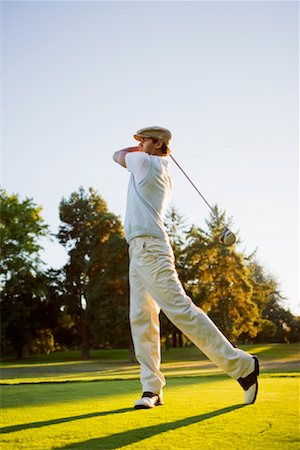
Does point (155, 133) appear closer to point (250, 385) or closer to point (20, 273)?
point (250, 385)

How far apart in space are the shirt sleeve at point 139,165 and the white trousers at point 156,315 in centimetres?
55

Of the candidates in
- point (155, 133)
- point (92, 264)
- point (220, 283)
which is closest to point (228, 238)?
point (155, 133)

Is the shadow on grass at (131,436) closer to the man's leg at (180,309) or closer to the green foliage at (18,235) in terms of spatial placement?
the man's leg at (180,309)

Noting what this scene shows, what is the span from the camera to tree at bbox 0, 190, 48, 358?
37.4 meters

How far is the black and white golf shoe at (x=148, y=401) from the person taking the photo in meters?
3.73

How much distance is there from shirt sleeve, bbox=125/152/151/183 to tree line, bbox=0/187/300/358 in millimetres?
31012

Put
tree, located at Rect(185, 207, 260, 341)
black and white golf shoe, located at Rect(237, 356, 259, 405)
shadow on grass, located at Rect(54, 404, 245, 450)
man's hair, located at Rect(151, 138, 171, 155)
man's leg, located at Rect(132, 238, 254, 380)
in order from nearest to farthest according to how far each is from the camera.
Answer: shadow on grass, located at Rect(54, 404, 245, 450), black and white golf shoe, located at Rect(237, 356, 259, 405), man's leg, located at Rect(132, 238, 254, 380), man's hair, located at Rect(151, 138, 171, 155), tree, located at Rect(185, 207, 260, 341)

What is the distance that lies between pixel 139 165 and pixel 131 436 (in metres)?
2.38

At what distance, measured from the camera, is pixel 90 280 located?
40.2 metres

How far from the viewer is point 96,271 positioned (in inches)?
1592

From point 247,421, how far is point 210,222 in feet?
115

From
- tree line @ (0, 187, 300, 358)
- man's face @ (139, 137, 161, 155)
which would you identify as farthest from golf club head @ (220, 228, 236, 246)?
tree line @ (0, 187, 300, 358)

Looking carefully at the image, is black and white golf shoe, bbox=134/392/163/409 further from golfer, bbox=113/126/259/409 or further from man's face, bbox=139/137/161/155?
man's face, bbox=139/137/161/155

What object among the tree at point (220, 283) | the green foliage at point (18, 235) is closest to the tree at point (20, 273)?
the green foliage at point (18, 235)
